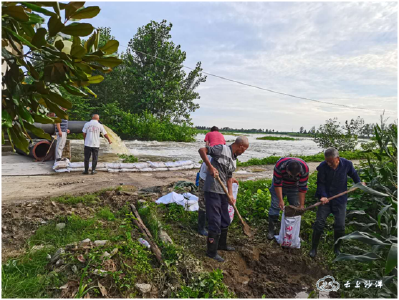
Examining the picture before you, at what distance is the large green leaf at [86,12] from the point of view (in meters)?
1.44

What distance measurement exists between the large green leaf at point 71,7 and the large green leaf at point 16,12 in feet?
0.57

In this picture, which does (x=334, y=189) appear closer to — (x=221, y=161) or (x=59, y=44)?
(x=221, y=161)

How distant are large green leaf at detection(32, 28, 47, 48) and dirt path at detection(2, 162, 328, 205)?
492 cm

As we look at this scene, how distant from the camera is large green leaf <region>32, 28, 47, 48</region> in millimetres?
1380

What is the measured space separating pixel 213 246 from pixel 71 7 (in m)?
3.06

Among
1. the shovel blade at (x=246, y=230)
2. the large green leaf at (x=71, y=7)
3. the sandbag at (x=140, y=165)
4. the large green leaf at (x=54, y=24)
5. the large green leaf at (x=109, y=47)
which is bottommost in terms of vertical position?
the shovel blade at (x=246, y=230)

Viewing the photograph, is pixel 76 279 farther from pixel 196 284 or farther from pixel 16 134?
pixel 16 134

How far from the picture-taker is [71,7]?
1.37 meters

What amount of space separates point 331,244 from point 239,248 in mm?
1373

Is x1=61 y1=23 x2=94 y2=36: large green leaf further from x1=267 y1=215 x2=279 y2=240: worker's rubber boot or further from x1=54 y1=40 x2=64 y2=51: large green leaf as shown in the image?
x1=267 y1=215 x2=279 y2=240: worker's rubber boot

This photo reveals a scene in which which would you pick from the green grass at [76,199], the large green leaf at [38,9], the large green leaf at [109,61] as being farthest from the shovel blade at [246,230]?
the large green leaf at [38,9]

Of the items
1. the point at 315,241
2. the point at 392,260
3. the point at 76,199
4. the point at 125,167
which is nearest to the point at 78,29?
the point at 392,260

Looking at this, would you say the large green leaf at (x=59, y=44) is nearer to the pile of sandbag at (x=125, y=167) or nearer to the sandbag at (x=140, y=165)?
the pile of sandbag at (x=125, y=167)

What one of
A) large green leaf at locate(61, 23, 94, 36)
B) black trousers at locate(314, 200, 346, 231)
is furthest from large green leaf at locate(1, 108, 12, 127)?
black trousers at locate(314, 200, 346, 231)
